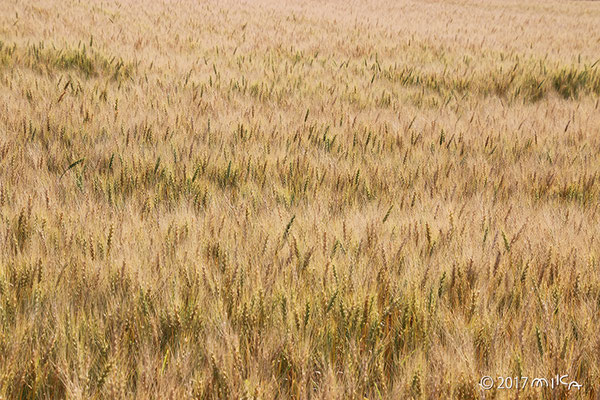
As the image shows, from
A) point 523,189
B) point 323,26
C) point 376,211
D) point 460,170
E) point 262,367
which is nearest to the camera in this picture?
point 262,367

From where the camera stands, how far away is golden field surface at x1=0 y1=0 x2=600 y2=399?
0.94m

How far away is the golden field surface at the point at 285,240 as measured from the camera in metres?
0.94

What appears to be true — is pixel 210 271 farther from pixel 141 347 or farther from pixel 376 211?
pixel 376 211

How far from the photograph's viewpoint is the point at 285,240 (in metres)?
1.46

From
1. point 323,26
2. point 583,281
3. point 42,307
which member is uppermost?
point 323,26

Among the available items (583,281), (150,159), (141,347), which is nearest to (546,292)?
(583,281)

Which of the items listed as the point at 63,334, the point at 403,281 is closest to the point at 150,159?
the point at 63,334

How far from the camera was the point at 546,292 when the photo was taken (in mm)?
1218

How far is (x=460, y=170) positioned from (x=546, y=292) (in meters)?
1.26

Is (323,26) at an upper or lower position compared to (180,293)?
upper

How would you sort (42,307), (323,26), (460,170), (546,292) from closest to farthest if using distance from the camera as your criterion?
(42,307)
(546,292)
(460,170)
(323,26)

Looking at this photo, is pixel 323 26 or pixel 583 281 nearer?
pixel 583 281

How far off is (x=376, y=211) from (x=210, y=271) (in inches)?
32.0

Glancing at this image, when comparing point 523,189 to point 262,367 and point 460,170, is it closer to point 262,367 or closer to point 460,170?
point 460,170
